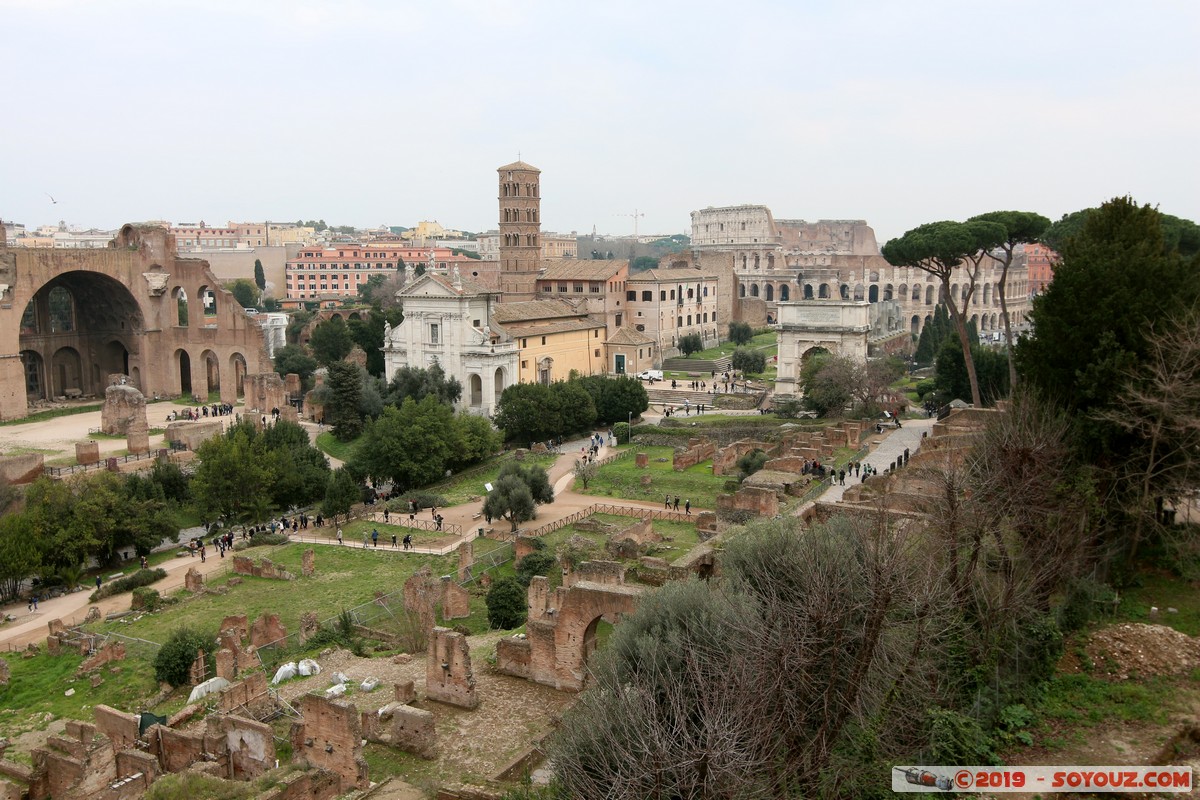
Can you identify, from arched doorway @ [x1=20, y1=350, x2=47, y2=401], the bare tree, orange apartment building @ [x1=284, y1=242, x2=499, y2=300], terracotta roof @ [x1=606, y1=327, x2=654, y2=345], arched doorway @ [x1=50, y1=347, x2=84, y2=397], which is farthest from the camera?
orange apartment building @ [x1=284, y1=242, x2=499, y2=300]

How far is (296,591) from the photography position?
2397cm

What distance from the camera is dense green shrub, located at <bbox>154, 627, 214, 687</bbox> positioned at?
1861 centimetres

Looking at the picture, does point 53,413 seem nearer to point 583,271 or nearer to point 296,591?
point 583,271

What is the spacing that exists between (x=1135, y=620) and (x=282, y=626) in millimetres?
16583

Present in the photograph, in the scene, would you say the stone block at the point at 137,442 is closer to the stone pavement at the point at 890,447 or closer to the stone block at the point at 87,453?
the stone block at the point at 87,453

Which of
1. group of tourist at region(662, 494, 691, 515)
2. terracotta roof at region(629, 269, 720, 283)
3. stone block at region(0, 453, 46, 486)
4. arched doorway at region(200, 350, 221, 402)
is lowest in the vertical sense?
group of tourist at region(662, 494, 691, 515)

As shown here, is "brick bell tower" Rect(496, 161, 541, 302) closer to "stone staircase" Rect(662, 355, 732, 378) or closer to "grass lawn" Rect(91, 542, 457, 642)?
"stone staircase" Rect(662, 355, 732, 378)

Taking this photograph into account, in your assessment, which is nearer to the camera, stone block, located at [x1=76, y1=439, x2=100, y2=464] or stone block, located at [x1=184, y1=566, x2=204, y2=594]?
stone block, located at [x1=184, y1=566, x2=204, y2=594]

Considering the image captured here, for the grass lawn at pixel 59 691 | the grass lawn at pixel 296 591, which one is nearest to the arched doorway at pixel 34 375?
the grass lawn at pixel 296 591

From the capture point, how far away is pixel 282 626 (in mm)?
21297

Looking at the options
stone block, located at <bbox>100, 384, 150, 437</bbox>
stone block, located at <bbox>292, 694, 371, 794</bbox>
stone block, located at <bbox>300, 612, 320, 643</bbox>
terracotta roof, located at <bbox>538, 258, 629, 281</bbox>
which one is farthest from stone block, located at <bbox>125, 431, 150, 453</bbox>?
stone block, located at <bbox>292, 694, 371, 794</bbox>

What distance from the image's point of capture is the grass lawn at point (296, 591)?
22219 millimetres

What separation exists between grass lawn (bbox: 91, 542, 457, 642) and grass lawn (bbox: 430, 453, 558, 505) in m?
5.82

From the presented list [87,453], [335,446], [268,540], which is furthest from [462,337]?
[268,540]
